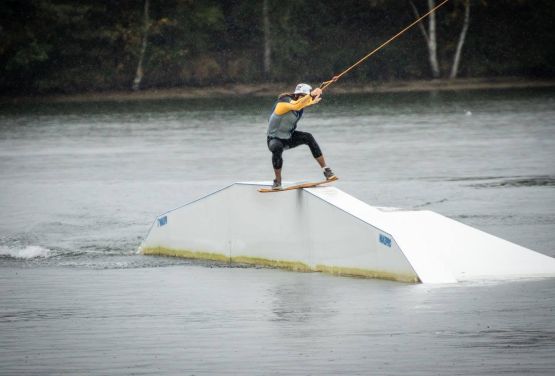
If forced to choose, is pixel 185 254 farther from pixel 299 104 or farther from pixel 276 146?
pixel 299 104

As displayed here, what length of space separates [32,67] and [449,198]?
Answer: 54482 millimetres

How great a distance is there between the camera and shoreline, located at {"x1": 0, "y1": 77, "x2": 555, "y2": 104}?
2995 inches

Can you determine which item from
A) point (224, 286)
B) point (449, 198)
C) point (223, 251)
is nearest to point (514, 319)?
point (224, 286)

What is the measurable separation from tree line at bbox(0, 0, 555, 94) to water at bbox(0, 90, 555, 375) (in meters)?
27.3

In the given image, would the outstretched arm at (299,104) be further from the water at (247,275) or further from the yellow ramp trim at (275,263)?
the water at (247,275)

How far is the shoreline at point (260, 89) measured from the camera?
76.1 m

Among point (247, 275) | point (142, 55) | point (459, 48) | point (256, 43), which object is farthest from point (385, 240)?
point (256, 43)

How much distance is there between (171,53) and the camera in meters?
79.1

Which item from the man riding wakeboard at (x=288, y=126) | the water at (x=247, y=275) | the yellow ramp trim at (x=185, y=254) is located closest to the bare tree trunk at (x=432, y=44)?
the water at (x=247, y=275)

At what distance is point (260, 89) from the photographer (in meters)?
78.1

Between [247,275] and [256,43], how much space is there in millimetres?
64027

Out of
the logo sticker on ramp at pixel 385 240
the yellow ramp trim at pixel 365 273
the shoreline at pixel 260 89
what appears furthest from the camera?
the shoreline at pixel 260 89

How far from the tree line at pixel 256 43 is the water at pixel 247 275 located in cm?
2726

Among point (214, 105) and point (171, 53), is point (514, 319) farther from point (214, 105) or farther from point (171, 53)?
point (171, 53)
